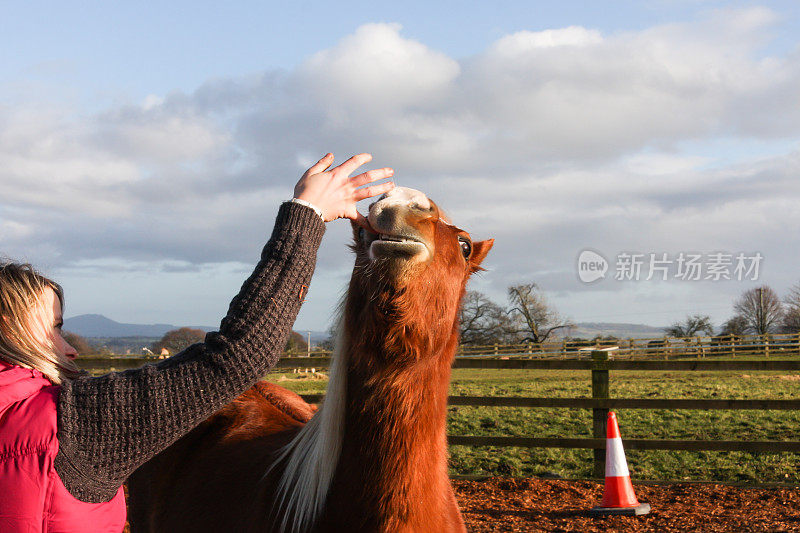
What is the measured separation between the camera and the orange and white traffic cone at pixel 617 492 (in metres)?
5.89

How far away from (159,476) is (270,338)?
80.2 inches

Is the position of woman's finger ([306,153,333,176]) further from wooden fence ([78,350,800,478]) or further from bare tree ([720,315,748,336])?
bare tree ([720,315,748,336])

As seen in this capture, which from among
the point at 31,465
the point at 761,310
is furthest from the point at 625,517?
the point at 761,310

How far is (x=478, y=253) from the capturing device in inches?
97.9

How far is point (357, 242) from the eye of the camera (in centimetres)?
216

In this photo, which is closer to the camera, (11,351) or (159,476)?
(11,351)

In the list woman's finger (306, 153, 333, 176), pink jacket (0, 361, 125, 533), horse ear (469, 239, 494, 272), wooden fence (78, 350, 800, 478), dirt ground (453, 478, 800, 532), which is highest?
woman's finger (306, 153, 333, 176)

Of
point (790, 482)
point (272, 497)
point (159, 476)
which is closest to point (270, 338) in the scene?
point (272, 497)

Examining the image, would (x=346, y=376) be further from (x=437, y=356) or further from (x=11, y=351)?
(x=11, y=351)

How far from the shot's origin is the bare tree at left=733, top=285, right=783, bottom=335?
50688 millimetres

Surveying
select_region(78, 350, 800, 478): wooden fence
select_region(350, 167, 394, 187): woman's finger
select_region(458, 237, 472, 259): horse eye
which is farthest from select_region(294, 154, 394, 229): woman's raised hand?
select_region(78, 350, 800, 478): wooden fence

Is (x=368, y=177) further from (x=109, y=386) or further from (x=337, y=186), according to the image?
(x=109, y=386)

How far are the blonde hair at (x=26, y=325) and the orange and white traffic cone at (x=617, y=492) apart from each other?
555 cm

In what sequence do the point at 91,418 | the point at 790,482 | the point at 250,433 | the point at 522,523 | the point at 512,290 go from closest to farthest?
the point at 91,418 < the point at 250,433 < the point at 522,523 < the point at 790,482 < the point at 512,290
